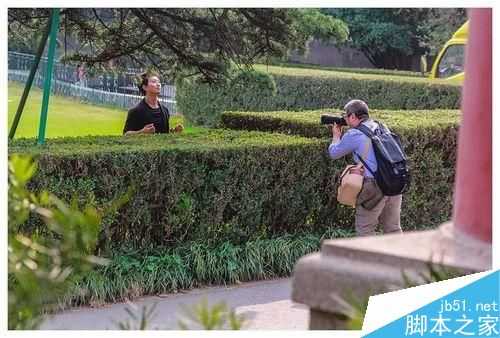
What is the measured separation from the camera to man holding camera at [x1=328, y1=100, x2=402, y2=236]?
7309 mm

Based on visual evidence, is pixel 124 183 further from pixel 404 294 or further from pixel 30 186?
pixel 404 294

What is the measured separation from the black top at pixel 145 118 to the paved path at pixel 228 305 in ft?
5.24

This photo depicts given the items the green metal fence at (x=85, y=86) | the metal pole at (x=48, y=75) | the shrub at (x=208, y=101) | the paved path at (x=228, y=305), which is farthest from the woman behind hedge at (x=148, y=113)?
the shrub at (x=208, y=101)

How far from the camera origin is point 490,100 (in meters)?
3.21

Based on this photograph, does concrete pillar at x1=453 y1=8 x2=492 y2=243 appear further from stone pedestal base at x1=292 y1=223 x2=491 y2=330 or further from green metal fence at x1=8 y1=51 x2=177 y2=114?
green metal fence at x1=8 y1=51 x2=177 y2=114

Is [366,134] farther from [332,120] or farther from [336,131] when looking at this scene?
[332,120]

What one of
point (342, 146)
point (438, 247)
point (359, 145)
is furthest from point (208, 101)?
point (438, 247)

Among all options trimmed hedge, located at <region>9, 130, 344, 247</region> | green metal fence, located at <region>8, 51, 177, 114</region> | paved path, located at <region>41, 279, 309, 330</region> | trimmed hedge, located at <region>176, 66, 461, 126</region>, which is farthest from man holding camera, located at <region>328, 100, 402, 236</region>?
trimmed hedge, located at <region>176, 66, 461, 126</region>

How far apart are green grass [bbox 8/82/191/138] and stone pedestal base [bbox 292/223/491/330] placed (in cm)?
1128

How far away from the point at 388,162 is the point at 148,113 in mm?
2158

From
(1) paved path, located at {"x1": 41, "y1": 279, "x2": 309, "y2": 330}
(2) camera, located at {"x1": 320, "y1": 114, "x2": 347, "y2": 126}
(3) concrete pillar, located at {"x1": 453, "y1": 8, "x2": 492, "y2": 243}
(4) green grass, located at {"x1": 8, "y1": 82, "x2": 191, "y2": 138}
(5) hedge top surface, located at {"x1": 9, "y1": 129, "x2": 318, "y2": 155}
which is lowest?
(1) paved path, located at {"x1": 41, "y1": 279, "x2": 309, "y2": 330}

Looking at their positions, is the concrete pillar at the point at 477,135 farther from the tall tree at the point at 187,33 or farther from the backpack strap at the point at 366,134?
the tall tree at the point at 187,33

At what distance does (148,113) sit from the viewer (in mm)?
8492

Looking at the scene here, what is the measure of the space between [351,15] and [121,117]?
48.8 ft
